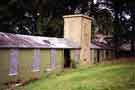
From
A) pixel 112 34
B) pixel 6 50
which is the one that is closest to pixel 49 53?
pixel 6 50

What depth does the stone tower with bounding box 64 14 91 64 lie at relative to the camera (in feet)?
112

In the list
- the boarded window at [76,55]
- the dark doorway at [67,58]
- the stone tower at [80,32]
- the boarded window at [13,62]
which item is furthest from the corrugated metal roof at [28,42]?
the stone tower at [80,32]

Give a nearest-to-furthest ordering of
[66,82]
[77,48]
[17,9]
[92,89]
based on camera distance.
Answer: [92,89] < [66,82] < [77,48] < [17,9]

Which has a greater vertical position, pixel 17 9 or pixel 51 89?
pixel 17 9

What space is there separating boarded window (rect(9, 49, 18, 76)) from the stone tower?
13.0 meters

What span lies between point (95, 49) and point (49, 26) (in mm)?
10698

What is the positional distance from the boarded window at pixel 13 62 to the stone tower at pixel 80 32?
13.0 metres

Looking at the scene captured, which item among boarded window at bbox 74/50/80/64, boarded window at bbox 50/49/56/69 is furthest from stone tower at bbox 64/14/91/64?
boarded window at bbox 50/49/56/69

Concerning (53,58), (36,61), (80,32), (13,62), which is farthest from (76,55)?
(13,62)

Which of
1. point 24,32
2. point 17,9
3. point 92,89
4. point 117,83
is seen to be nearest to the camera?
point 92,89

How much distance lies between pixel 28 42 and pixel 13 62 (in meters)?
3.34

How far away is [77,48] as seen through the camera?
33.2 m

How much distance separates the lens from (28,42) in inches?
975

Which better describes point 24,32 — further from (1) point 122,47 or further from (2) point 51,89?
(2) point 51,89
